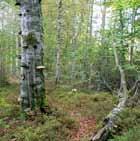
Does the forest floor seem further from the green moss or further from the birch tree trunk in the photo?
the green moss

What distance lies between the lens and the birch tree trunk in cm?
736

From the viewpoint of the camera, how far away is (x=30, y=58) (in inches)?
290

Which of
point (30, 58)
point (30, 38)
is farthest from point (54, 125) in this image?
point (30, 38)

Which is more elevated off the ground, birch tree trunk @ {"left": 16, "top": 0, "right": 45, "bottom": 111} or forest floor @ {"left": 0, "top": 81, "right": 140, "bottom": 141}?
birch tree trunk @ {"left": 16, "top": 0, "right": 45, "bottom": 111}

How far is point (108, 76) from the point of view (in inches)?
656

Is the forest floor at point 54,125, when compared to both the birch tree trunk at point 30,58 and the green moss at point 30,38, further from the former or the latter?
the green moss at point 30,38

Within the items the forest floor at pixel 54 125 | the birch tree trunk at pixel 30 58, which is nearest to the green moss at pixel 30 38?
the birch tree trunk at pixel 30 58

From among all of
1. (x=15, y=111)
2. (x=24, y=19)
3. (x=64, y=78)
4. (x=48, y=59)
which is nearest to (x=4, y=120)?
(x=15, y=111)

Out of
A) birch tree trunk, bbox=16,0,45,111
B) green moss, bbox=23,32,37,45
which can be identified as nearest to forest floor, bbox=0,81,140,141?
birch tree trunk, bbox=16,0,45,111

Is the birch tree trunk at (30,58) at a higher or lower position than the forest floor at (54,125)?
higher

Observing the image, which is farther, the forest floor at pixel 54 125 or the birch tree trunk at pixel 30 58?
the birch tree trunk at pixel 30 58

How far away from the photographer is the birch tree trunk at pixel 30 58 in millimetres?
7359

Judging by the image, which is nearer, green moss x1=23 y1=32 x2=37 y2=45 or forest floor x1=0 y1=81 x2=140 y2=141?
forest floor x1=0 y1=81 x2=140 y2=141

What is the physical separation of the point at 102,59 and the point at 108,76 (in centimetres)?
124
